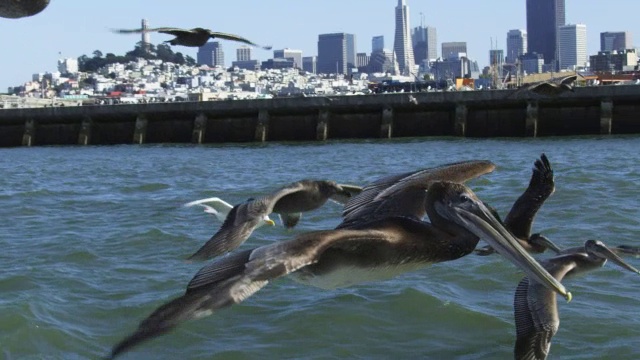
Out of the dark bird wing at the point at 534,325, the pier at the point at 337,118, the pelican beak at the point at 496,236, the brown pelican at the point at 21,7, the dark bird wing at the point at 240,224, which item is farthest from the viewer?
the pier at the point at 337,118

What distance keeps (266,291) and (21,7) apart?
320 inches

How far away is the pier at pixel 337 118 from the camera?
4769 cm

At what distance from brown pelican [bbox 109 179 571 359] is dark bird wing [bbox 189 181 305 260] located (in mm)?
886

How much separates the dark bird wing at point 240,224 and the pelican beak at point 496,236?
1472 millimetres

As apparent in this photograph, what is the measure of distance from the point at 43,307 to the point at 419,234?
19.1ft

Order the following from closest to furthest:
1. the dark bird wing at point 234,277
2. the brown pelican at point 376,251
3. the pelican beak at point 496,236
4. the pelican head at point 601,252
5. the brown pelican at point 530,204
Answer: the dark bird wing at point 234,277 → the brown pelican at point 376,251 → the pelican beak at point 496,236 → the pelican head at point 601,252 → the brown pelican at point 530,204

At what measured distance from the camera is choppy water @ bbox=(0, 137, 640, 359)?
32.2 feet

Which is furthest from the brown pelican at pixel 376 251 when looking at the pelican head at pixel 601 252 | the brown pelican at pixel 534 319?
the pelican head at pixel 601 252

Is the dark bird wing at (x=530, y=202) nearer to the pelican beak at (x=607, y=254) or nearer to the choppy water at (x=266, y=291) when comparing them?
the choppy water at (x=266, y=291)

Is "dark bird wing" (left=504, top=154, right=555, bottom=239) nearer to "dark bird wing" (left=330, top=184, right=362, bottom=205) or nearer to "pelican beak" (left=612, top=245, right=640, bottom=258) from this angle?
"pelican beak" (left=612, top=245, right=640, bottom=258)

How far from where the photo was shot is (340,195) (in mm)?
8469

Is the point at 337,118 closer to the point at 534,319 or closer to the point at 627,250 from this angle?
the point at 627,250

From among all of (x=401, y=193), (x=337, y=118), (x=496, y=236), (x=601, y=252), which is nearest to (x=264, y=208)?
(x=401, y=193)

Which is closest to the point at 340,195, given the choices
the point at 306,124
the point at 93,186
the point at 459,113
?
the point at 93,186
